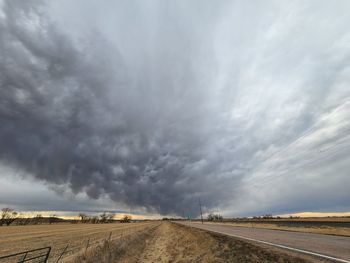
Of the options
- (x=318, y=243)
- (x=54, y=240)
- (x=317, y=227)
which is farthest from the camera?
(x=317, y=227)

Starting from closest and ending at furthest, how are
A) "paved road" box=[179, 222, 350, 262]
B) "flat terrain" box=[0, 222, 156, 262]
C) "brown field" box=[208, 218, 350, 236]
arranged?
"paved road" box=[179, 222, 350, 262] < "flat terrain" box=[0, 222, 156, 262] < "brown field" box=[208, 218, 350, 236]

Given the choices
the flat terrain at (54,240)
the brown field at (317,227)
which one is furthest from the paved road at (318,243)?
the flat terrain at (54,240)

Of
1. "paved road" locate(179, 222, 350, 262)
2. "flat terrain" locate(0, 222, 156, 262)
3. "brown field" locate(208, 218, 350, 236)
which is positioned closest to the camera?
"paved road" locate(179, 222, 350, 262)

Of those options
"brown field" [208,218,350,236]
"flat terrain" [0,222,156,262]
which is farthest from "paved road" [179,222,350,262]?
"flat terrain" [0,222,156,262]

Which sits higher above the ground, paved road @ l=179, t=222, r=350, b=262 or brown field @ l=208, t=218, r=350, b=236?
brown field @ l=208, t=218, r=350, b=236

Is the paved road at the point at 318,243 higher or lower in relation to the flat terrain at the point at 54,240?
lower

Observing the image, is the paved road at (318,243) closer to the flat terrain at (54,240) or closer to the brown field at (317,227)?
the brown field at (317,227)

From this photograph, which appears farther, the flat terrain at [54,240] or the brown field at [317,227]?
the brown field at [317,227]

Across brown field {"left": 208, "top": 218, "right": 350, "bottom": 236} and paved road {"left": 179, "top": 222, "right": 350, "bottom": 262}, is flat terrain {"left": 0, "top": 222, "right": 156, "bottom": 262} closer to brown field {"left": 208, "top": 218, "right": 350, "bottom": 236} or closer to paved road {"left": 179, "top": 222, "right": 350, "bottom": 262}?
paved road {"left": 179, "top": 222, "right": 350, "bottom": 262}

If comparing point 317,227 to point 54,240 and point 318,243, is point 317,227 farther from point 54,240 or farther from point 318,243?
point 54,240

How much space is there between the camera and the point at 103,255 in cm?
1755

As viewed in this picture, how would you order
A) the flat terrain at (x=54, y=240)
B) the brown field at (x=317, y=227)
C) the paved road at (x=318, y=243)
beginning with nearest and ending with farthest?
the paved road at (x=318, y=243) → the flat terrain at (x=54, y=240) → the brown field at (x=317, y=227)

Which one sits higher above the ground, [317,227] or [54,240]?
[317,227]

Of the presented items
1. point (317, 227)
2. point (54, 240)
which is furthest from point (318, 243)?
point (54, 240)
